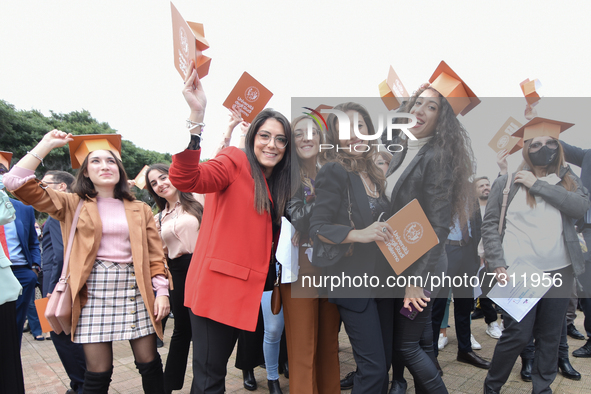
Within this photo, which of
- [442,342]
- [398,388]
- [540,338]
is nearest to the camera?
[540,338]

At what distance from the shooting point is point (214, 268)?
1.98 meters

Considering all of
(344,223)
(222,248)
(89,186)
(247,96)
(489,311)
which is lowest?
(489,311)

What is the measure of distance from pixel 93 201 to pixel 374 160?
1.84 metres

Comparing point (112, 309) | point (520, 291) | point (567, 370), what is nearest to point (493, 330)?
point (567, 370)

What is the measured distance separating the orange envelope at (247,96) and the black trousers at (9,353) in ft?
7.29

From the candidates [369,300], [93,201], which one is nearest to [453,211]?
[369,300]

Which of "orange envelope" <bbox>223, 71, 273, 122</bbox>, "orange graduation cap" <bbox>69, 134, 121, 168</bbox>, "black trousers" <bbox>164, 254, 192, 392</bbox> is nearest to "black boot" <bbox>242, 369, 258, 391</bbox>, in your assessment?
"black trousers" <bbox>164, 254, 192, 392</bbox>

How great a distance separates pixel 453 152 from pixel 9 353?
3.09m

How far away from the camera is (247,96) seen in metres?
3.43

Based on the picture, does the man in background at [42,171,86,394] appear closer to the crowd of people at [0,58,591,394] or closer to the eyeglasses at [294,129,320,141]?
the crowd of people at [0,58,591,394]

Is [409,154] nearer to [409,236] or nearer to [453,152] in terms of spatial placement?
[453,152]

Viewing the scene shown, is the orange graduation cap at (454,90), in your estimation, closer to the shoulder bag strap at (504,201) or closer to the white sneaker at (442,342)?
the shoulder bag strap at (504,201)

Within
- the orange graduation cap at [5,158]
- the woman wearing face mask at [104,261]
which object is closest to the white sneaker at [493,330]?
the woman wearing face mask at [104,261]

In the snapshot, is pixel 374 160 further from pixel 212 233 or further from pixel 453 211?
pixel 212 233
